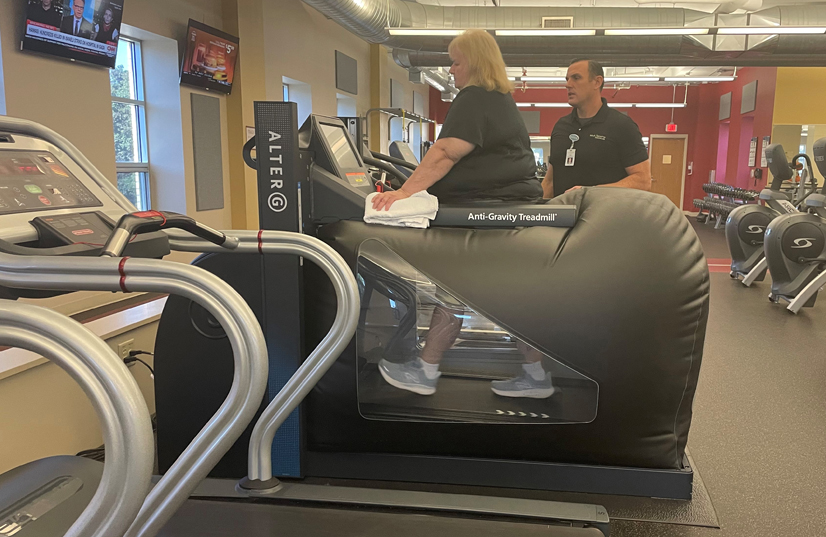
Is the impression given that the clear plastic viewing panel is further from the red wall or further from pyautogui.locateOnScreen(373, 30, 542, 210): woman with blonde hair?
the red wall

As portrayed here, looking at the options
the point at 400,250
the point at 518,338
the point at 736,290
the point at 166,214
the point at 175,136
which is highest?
the point at 175,136

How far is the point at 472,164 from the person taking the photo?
2.25 meters

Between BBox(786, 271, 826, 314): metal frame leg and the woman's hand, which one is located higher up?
the woman's hand

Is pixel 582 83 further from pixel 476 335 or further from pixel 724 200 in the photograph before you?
pixel 724 200

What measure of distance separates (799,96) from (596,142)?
1072cm

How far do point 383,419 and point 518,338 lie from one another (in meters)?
0.53

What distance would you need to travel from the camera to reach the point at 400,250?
2.05 meters

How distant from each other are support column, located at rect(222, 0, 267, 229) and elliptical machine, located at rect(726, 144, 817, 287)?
4914mm

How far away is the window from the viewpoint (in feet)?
18.4

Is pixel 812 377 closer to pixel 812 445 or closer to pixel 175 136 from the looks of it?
pixel 812 445

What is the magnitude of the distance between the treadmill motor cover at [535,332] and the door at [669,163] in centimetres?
1521

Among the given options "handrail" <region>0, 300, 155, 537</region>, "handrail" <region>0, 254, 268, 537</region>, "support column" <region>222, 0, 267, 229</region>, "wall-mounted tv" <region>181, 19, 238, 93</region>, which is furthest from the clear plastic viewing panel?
"support column" <region>222, 0, 267, 229</region>

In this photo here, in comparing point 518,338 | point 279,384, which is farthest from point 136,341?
point 518,338

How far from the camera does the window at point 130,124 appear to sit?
18.4 ft
